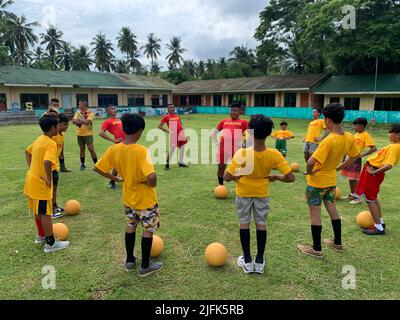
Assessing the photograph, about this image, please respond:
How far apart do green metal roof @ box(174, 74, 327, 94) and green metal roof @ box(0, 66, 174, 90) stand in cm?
509

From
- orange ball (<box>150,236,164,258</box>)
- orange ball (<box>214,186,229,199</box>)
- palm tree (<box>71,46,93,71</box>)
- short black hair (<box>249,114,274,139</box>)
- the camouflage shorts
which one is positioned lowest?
orange ball (<box>150,236,164,258</box>)

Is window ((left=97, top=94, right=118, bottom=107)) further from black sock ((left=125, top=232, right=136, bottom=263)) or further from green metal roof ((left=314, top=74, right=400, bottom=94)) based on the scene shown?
black sock ((left=125, top=232, right=136, bottom=263))

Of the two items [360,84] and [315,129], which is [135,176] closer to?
[315,129]

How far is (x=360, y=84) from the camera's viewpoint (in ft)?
89.5

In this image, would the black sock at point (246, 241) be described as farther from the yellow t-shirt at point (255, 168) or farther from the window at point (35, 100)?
the window at point (35, 100)

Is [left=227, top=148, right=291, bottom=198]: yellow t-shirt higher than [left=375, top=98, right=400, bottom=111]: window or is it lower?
lower

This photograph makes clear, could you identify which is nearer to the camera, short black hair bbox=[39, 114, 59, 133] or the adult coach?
short black hair bbox=[39, 114, 59, 133]

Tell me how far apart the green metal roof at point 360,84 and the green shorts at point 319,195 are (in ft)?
80.2

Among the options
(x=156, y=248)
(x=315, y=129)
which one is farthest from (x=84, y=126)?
(x=315, y=129)

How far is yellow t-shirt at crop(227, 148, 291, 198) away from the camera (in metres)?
3.35

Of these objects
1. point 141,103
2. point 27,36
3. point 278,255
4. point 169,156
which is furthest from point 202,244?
point 27,36

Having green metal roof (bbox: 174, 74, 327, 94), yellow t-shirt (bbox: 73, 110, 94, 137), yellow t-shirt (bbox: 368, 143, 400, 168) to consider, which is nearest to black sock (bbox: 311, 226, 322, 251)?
yellow t-shirt (bbox: 368, 143, 400, 168)
